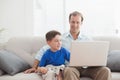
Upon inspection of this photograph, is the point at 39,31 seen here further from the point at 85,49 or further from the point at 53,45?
the point at 85,49

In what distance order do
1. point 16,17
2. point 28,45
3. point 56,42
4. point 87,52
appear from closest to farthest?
point 87,52
point 56,42
point 28,45
point 16,17

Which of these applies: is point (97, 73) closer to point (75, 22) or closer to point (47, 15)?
point (75, 22)

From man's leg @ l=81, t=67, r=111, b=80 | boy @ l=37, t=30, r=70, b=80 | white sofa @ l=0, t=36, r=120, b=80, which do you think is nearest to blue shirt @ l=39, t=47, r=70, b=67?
boy @ l=37, t=30, r=70, b=80

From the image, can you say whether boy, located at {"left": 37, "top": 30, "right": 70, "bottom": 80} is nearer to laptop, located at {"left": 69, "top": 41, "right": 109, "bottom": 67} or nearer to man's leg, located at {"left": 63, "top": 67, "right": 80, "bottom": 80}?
man's leg, located at {"left": 63, "top": 67, "right": 80, "bottom": 80}

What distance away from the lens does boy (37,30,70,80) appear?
2.62 meters

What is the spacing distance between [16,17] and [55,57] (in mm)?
1686

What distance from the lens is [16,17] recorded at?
417 centimetres

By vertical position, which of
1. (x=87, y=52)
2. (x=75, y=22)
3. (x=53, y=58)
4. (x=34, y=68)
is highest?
(x=75, y=22)

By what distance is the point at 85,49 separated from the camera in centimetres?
238

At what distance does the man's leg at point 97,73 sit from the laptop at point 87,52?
0.17 meters

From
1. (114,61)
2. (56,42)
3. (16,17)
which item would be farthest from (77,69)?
(16,17)

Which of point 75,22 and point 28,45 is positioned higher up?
point 75,22

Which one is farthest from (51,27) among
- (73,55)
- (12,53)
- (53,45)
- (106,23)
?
(73,55)

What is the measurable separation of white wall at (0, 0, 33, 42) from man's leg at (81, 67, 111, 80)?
1.73m
